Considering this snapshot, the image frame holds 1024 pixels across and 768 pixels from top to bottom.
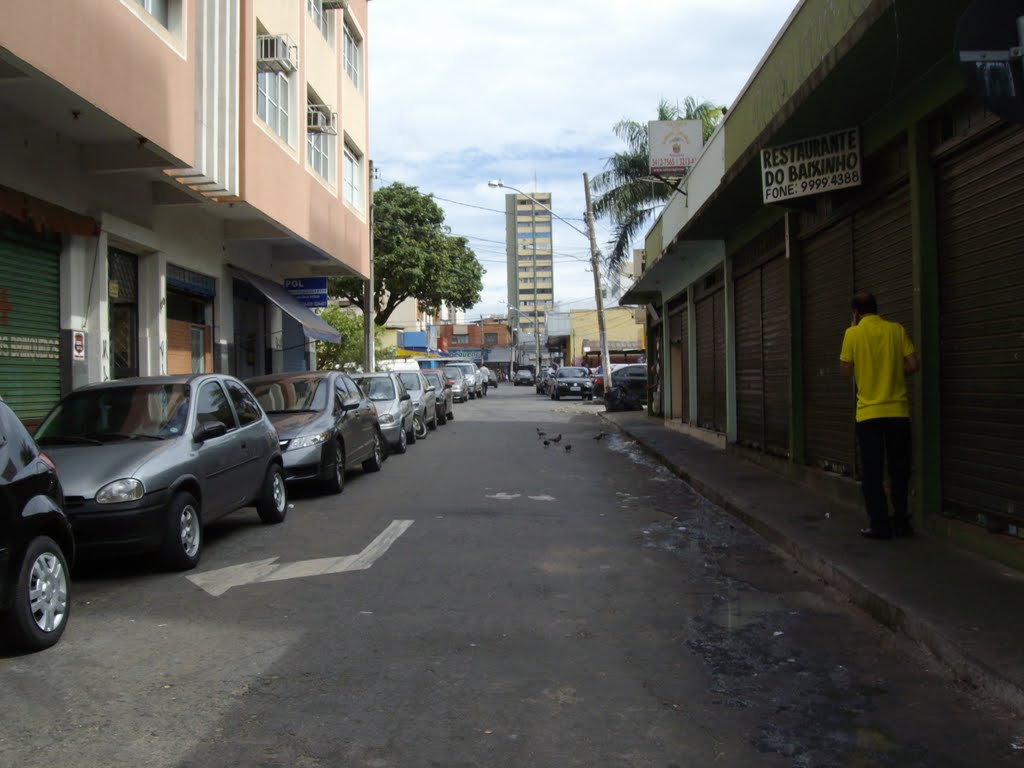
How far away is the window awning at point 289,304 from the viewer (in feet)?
60.2

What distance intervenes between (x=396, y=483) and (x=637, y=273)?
16101 millimetres

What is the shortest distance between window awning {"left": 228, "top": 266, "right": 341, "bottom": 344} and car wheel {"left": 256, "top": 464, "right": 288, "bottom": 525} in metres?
9.59

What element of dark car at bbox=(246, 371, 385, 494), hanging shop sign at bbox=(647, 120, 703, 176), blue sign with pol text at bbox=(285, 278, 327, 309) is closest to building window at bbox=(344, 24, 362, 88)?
blue sign with pol text at bbox=(285, 278, 327, 309)

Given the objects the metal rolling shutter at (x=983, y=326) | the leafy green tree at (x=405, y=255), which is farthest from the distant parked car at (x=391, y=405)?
the leafy green tree at (x=405, y=255)

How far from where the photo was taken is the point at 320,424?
444 inches

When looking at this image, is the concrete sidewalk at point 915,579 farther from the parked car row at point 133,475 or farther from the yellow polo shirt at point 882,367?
the parked car row at point 133,475

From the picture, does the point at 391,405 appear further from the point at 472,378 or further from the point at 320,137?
the point at 472,378

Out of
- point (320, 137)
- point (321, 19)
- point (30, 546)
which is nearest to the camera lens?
point (30, 546)

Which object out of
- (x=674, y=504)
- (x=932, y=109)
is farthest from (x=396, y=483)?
(x=932, y=109)

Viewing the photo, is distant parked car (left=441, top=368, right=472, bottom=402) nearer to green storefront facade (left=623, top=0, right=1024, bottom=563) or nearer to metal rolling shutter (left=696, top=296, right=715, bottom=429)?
metal rolling shutter (left=696, top=296, right=715, bottom=429)

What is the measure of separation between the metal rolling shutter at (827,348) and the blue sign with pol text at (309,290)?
42.8ft

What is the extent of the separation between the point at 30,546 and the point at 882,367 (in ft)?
19.6

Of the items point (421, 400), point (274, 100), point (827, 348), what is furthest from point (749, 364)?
point (274, 100)

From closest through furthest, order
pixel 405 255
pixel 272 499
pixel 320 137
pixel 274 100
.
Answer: pixel 272 499 < pixel 274 100 < pixel 320 137 < pixel 405 255
